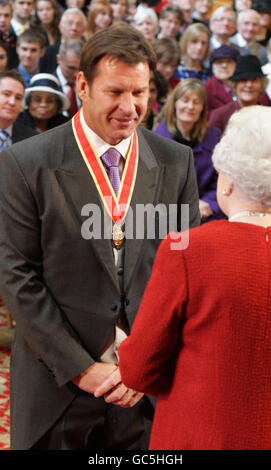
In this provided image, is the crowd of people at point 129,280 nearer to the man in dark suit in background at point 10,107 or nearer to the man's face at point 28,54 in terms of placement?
the man in dark suit in background at point 10,107

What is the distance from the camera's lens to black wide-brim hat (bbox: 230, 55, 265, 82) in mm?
5238

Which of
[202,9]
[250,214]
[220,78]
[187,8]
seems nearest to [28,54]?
[220,78]

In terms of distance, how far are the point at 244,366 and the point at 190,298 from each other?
18cm

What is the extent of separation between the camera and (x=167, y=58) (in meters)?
6.05

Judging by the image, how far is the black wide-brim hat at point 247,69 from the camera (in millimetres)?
5238

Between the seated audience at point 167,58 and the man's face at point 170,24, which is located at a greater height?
the man's face at point 170,24

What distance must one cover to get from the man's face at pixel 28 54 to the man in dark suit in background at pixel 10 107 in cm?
179

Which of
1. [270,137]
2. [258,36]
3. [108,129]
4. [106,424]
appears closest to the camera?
[270,137]

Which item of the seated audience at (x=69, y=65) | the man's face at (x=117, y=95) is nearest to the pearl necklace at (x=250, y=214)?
the man's face at (x=117, y=95)

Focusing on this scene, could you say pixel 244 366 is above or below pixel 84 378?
above

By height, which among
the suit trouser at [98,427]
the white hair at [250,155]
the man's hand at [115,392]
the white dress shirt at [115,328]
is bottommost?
the suit trouser at [98,427]

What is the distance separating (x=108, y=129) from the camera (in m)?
1.73
